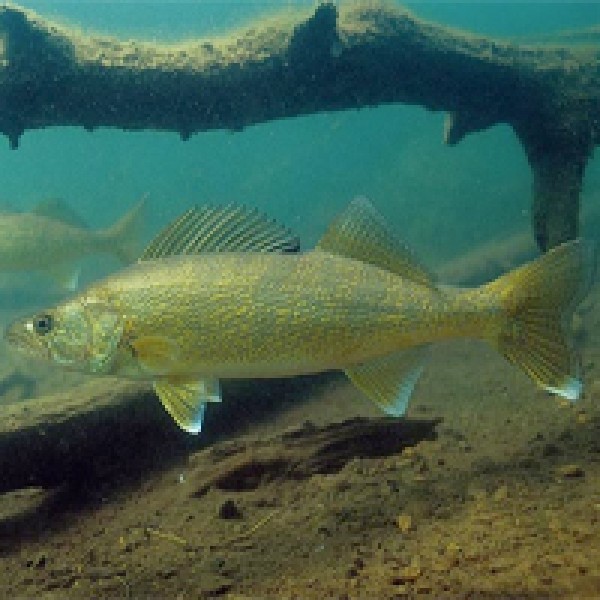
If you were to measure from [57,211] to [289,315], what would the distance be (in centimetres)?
737

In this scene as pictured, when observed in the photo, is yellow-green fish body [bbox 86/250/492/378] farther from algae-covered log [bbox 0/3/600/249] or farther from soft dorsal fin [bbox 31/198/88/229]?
soft dorsal fin [bbox 31/198/88/229]

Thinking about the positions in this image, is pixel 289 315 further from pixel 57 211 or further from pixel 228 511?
pixel 57 211

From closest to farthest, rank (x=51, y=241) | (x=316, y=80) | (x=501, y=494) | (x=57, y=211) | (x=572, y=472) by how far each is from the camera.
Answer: (x=501, y=494) → (x=572, y=472) → (x=316, y=80) → (x=51, y=241) → (x=57, y=211)

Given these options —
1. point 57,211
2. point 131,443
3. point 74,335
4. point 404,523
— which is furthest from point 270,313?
point 57,211

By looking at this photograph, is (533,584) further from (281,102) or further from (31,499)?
(281,102)

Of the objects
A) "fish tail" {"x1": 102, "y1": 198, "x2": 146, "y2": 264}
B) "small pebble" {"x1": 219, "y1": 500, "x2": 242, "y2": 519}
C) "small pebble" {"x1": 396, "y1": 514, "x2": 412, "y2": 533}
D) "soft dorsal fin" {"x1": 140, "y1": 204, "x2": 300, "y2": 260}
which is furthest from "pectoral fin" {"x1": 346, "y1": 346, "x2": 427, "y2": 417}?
"fish tail" {"x1": 102, "y1": 198, "x2": 146, "y2": 264}

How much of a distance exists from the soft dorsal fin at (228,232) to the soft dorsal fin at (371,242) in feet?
0.86

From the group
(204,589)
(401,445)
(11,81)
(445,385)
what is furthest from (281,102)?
(204,589)

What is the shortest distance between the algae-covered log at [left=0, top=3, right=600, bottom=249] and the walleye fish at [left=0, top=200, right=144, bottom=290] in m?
2.19

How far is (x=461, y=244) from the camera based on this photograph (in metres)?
22.8

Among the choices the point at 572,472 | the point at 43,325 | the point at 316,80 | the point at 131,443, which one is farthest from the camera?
the point at 316,80

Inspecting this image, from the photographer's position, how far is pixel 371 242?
323cm

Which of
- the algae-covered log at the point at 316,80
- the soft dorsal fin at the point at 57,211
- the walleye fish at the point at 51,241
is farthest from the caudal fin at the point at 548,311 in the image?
the soft dorsal fin at the point at 57,211

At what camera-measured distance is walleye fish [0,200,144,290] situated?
323 inches
